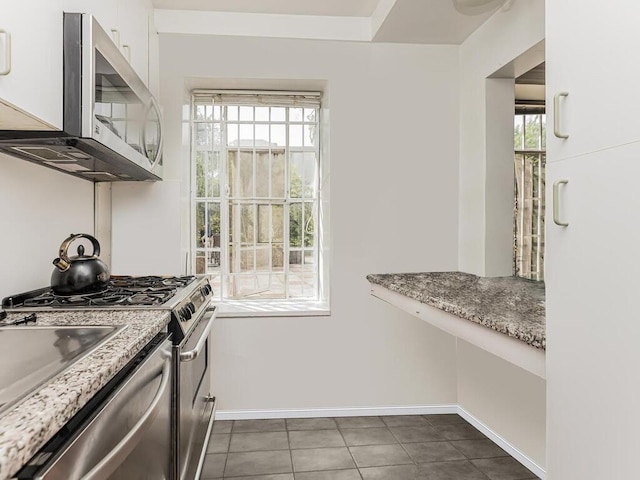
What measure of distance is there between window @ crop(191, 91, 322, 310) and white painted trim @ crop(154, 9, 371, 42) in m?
0.42

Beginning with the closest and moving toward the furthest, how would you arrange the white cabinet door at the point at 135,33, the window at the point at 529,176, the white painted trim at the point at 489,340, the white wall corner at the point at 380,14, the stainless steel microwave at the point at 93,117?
the white painted trim at the point at 489,340, the stainless steel microwave at the point at 93,117, the white cabinet door at the point at 135,33, the white wall corner at the point at 380,14, the window at the point at 529,176

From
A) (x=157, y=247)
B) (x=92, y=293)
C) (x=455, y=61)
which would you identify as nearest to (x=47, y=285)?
(x=92, y=293)

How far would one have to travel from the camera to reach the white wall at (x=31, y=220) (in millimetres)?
1640

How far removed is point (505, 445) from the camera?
2.50 meters

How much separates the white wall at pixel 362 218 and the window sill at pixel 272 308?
1.8 inches

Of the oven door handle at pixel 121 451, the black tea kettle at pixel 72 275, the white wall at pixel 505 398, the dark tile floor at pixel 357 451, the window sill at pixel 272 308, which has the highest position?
the black tea kettle at pixel 72 275

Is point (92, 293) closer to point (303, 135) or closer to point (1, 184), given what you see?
point (1, 184)

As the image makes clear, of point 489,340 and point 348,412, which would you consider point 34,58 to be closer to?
point 489,340

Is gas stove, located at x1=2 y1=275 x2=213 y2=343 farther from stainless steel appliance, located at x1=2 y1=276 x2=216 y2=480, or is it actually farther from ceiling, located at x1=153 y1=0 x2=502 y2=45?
ceiling, located at x1=153 y1=0 x2=502 y2=45

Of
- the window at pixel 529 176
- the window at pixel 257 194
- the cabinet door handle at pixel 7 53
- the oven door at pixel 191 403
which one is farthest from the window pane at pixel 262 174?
the cabinet door handle at pixel 7 53

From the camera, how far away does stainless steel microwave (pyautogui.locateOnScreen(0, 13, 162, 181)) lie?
1.38m

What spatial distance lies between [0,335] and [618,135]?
1589mm

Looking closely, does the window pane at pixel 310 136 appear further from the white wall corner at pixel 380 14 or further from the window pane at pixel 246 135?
the white wall corner at pixel 380 14

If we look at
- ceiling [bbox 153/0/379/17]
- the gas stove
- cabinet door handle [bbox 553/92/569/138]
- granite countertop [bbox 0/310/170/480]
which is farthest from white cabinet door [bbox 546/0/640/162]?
ceiling [bbox 153/0/379/17]
